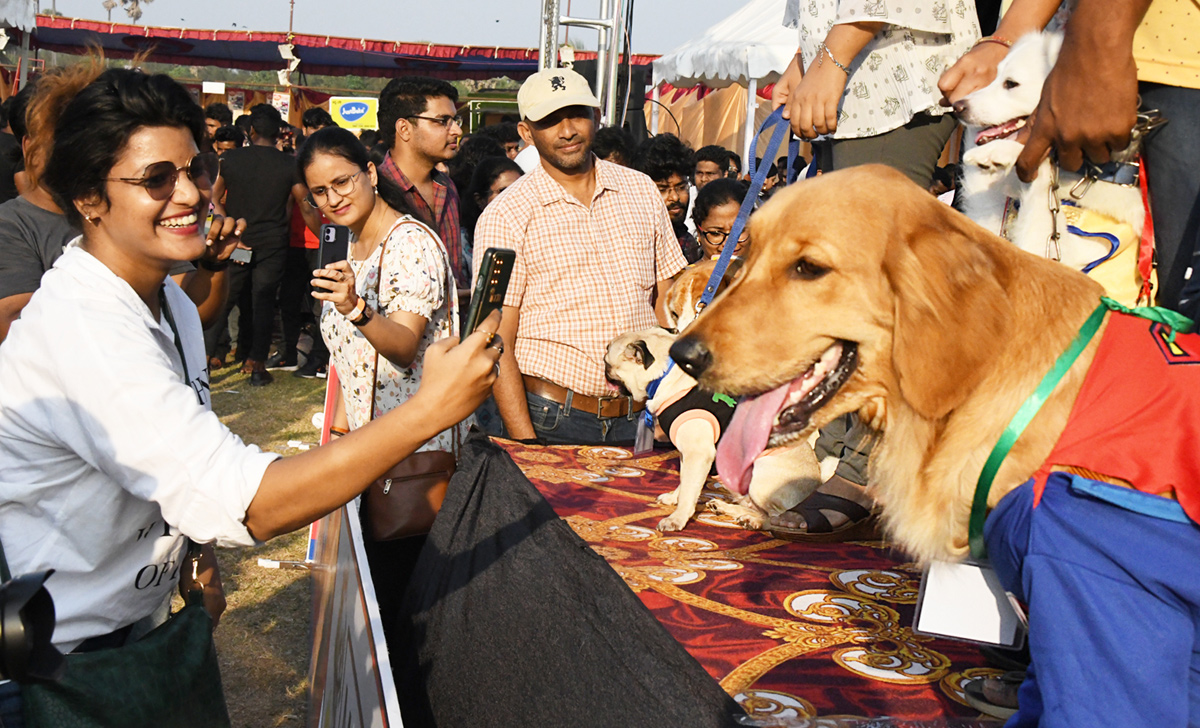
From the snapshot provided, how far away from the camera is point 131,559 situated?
6.73ft

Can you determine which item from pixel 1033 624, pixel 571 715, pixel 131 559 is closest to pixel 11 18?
pixel 131 559

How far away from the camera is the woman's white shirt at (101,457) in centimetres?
175

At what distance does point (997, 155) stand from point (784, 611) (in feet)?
4.63

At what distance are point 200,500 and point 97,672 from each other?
1.36 feet

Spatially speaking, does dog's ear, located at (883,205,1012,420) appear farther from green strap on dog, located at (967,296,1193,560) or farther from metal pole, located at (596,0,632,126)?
metal pole, located at (596,0,632,126)

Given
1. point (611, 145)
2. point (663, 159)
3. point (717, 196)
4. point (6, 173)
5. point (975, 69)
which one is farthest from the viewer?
point (611, 145)

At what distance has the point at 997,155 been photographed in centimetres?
238

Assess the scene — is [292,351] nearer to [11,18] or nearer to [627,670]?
[11,18]

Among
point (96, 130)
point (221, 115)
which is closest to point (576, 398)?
point (96, 130)

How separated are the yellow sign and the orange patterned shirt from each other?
1772cm

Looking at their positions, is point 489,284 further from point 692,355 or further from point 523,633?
point 523,633

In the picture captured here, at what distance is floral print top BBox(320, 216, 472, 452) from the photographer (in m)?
3.57

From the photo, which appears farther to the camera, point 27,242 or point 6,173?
point 6,173

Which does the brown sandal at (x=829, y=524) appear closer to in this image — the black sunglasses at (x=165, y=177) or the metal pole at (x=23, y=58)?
the black sunglasses at (x=165, y=177)
